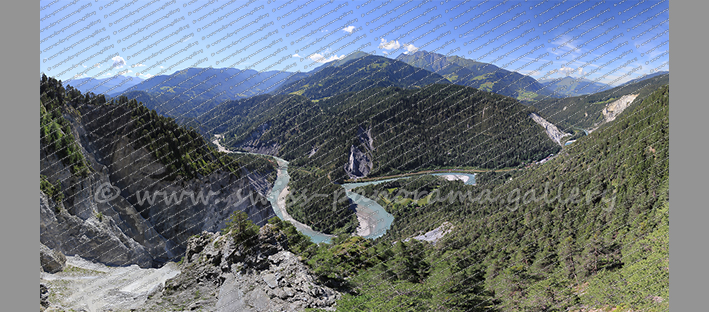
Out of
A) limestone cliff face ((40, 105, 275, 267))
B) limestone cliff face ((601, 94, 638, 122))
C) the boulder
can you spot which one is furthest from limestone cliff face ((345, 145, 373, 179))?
limestone cliff face ((601, 94, 638, 122))

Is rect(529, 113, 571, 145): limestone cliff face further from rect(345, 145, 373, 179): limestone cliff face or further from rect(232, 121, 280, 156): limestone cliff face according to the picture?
rect(232, 121, 280, 156): limestone cliff face

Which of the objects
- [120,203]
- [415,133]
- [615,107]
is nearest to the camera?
[120,203]

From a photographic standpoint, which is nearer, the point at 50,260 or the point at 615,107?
the point at 50,260

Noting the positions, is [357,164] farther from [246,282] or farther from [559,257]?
[246,282]

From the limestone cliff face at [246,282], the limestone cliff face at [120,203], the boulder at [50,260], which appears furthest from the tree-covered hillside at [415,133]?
the boulder at [50,260]

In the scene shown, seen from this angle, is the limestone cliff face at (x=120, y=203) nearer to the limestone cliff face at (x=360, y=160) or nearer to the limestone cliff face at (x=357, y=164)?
the limestone cliff face at (x=357, y=164)

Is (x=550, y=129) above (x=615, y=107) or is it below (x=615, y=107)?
above

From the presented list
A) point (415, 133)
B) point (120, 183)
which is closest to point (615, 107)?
point (415, 133)

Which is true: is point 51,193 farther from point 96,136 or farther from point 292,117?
point 292,117
